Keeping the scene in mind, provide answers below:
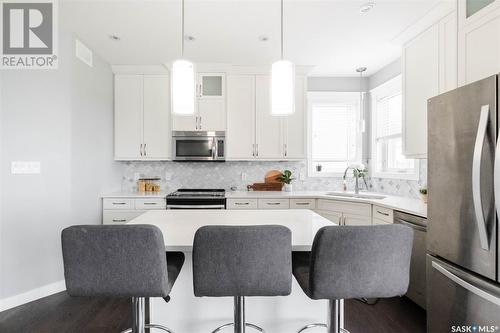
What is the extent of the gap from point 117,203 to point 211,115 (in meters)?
1.63

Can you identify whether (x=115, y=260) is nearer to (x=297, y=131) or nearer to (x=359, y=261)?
(x=359, y=261)

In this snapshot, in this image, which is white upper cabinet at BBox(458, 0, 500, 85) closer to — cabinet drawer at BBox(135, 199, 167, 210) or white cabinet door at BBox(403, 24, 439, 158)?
white cabinet door at BBox(403, 24, 439, 158)

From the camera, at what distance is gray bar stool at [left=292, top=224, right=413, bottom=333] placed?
1171 millimetres

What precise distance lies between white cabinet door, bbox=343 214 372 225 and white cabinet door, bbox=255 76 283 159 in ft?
3.92

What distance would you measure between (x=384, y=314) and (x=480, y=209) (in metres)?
1.39

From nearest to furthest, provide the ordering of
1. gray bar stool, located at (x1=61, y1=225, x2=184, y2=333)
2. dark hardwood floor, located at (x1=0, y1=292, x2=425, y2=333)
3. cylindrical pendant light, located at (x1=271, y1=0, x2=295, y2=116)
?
gray bar stool, located at (x1=61, y1=225, x2=184, y2=333) < cylindrical pendant light, located at (x1=271, y1=0, x2=295, y2=116) < dark hardwood floor, located at (x1=0, y1=292, x2=425, y2=333)

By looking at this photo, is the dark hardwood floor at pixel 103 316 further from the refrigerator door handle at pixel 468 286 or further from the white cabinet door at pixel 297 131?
the white cabinet door at pixel 297 131

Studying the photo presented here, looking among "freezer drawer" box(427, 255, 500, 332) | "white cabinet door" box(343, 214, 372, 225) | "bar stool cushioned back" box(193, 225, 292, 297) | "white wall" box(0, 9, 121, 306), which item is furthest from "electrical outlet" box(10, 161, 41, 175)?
"freezer drawer" box(427, 255, 500, 332)

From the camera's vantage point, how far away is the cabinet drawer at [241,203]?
3.42 m

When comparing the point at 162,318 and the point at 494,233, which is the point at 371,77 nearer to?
the point at 494,233

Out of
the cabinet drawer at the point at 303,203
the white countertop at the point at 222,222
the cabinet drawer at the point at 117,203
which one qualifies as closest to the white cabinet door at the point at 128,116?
the cabinet drawer at the point at 117,203

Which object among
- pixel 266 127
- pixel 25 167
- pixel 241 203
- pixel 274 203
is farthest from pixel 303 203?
pixel 25 167

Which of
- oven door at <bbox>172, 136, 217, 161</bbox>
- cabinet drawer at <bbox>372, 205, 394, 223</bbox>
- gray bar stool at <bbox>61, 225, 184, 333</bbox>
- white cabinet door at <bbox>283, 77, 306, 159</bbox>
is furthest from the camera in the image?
white cabinet door at <bbox>283, 77, 306, 159</bbox>

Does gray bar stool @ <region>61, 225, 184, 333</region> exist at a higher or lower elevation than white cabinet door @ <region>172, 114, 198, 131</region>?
lower
